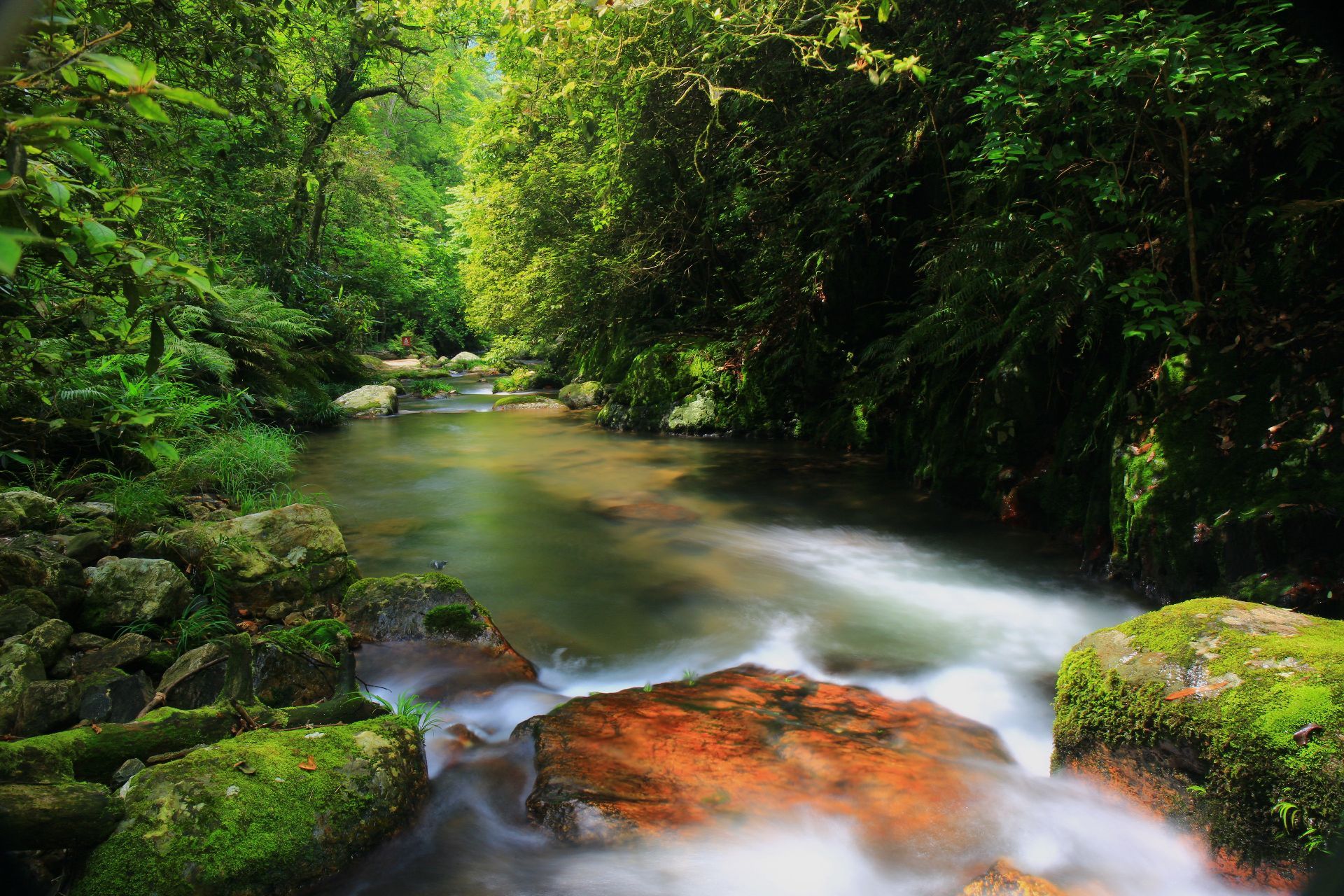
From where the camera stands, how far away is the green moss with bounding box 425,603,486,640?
4.17 m

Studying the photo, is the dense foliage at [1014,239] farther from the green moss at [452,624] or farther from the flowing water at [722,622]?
the green moss at [452,624]

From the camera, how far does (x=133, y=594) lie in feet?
11.3

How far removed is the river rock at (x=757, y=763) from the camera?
2.70m

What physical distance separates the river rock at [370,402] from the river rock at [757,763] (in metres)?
13.3

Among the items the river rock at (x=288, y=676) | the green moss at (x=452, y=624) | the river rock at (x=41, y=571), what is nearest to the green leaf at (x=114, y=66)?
the river rock at (x=288, y=676)

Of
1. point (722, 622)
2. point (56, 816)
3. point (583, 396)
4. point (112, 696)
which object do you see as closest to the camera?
point (56, 816)

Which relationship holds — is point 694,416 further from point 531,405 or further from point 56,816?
point 56,816

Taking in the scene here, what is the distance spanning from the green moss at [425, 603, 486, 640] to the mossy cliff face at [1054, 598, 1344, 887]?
3.13m

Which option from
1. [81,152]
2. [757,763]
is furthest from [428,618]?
[81,152]

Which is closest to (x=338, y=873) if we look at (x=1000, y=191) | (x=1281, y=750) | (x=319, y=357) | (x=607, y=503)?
(x=1281, y=750)

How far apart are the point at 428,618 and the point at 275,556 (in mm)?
1041

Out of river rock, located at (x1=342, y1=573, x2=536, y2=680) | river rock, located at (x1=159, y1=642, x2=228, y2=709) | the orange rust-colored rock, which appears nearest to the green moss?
river rock, located at (x1=342, y1=573, x2=536, y2=680)

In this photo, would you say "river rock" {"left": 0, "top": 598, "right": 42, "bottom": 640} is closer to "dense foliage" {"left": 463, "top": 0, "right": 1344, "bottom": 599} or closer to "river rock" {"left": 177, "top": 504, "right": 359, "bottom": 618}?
"river rock" {"left": 177, "top": 504, "right": 359, "bottom": 618}

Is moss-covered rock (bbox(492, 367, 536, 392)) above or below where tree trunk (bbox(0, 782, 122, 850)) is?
above
